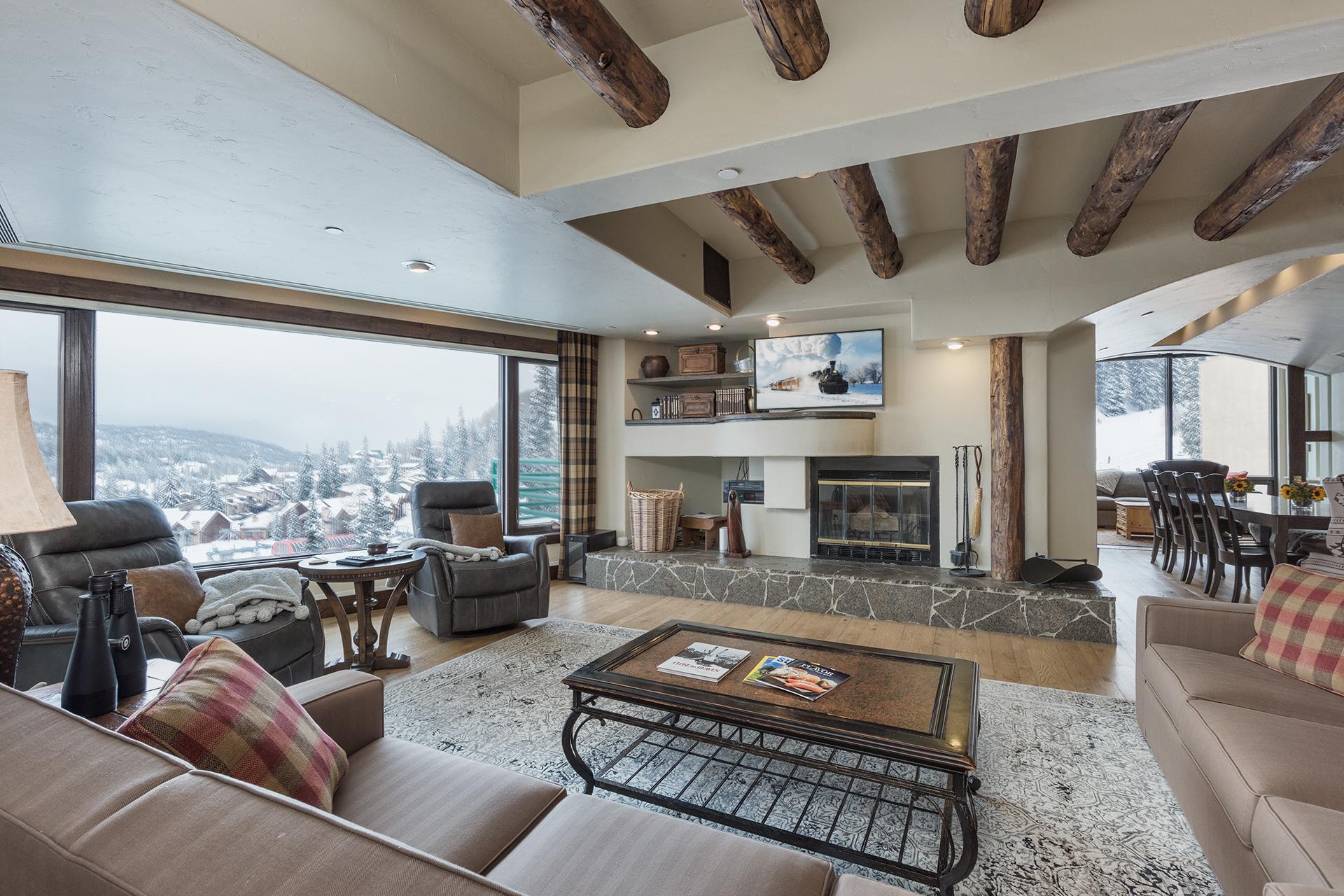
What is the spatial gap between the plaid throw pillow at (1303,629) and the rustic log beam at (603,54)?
277cm

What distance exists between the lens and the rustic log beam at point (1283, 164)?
225cm

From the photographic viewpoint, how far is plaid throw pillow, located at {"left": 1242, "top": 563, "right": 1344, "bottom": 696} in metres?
1.95

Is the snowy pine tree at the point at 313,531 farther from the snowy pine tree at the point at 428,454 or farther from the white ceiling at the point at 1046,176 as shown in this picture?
→ the white ceiling at the point at 1046,176

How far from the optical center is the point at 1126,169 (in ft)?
8.74

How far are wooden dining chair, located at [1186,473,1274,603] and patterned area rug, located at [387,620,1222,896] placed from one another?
108 inches

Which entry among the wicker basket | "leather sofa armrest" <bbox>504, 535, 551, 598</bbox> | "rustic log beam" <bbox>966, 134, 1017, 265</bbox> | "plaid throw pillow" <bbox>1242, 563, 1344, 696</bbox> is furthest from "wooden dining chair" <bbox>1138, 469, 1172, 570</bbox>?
"leather sofa armrest" <bbox>504, 535, 551, 598</bbox>

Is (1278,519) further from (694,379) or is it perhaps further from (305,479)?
(305,479)

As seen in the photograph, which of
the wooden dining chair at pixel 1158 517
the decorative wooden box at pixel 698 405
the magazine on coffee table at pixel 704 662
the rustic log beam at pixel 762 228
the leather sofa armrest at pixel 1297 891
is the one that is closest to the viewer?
the leather sofa armrest at pixel 1297 891

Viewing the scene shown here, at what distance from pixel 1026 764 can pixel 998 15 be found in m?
2.49

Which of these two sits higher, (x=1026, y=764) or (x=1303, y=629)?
(x=1303, y=629)

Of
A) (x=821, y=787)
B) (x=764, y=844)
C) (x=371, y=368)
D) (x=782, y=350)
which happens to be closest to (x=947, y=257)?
(x=782, y=350)

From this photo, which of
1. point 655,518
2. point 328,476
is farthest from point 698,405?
point 328,476

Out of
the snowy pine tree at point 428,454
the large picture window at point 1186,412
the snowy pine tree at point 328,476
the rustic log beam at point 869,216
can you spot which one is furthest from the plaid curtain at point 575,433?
the large picture window at point 1186,412

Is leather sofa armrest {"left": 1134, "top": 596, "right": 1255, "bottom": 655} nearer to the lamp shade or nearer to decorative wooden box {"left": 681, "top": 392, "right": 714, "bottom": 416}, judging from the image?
the lamp shade
